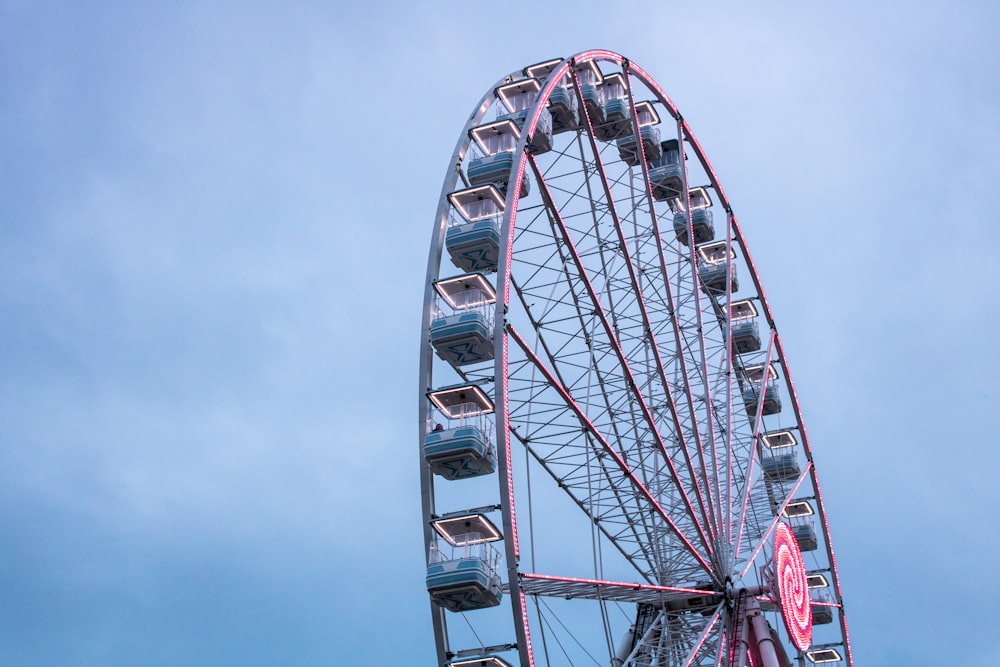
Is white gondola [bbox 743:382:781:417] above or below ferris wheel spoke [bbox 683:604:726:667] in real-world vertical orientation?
above

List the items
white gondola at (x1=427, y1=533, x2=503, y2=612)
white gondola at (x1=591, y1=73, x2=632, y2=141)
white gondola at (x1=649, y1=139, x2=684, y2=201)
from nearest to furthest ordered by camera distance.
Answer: white gondola at (x1=427, y1=533, x2=503, y2=612)
white gondola at (x1=591, y1=73, x2=632, y2=141)
white gondola at (x1=649, y1=139, x2=684, y2=201)

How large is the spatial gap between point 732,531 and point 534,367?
8.21 metres

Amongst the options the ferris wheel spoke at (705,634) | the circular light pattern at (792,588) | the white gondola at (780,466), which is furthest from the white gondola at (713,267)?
the ferris wheel spoke at (705,634)

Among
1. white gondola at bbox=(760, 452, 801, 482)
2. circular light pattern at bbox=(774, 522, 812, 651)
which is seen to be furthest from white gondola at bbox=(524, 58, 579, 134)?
white gondola at bbox=(760, 452, 801, 482)

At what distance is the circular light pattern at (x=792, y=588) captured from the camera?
25667 millimetres

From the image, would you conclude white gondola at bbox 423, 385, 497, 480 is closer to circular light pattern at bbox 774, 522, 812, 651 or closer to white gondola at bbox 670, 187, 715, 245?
circular light pattern at bbox 774, 522, 812, 651

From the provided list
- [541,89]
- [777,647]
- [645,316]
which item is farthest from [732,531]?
[541,89]

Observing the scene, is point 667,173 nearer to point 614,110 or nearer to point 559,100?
point 614,110

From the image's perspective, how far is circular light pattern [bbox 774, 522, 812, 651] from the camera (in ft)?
84.2

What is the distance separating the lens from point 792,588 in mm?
26656

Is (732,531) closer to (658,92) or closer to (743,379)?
(743,379)

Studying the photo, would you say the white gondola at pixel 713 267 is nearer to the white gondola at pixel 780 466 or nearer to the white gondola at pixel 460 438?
the white gondola at pixel 780 466

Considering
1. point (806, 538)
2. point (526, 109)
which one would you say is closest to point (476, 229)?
point (526, 109)

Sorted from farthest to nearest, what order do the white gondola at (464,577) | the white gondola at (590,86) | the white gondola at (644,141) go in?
the white gondola at (644,141)
the white gondola at (590,86)
the white gondola at (464,577)
